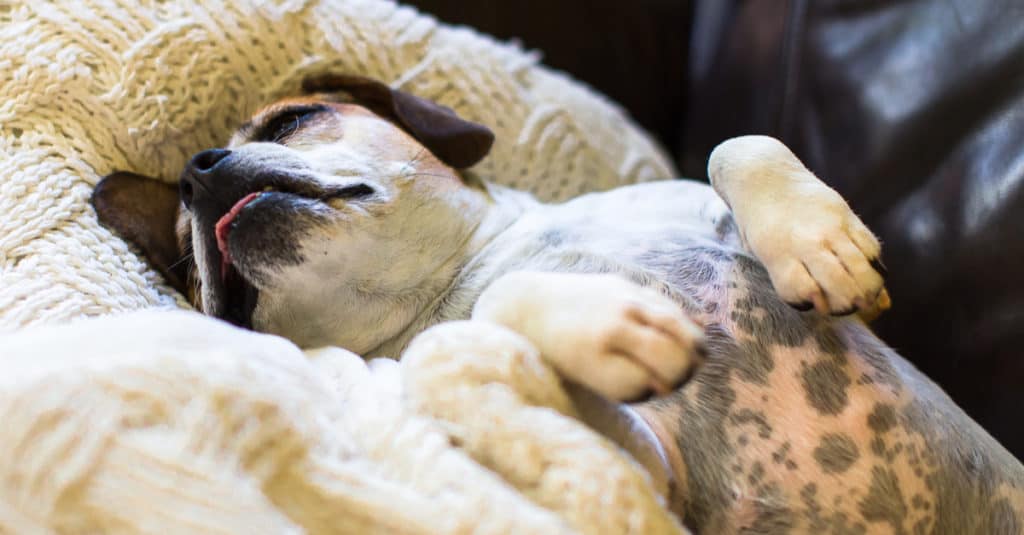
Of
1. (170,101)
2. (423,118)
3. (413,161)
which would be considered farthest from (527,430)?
(170,101)

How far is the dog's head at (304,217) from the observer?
1.13 metres

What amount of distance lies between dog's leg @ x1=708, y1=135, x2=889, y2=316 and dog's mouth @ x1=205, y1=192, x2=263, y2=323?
0.63 m

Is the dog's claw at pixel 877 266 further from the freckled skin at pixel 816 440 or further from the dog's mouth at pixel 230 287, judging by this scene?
the dog's mouth at pixel 230 287

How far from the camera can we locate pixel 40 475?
66 cm

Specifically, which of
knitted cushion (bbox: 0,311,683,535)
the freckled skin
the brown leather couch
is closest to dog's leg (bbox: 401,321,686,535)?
knitted cushion (bbox: 0,311,683,535)

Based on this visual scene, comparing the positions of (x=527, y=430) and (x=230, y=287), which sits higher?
(x=527, y=430)

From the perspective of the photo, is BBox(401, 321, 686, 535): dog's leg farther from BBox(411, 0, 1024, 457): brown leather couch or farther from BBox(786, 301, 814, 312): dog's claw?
BBox(411, 0, 1024, 457): brown leather couch

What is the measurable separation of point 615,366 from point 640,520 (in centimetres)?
13

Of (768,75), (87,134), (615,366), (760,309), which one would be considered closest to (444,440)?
(615,366)

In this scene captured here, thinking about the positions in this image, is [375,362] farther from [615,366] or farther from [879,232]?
[879,232]

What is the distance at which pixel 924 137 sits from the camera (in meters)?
1.38

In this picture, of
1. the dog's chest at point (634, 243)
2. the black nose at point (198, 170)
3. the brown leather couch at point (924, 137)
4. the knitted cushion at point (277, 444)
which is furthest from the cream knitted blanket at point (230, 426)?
the brown leather couch at point (924, 137)

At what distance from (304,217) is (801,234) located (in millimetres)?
619

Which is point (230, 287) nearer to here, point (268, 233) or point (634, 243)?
point (268, 233)
